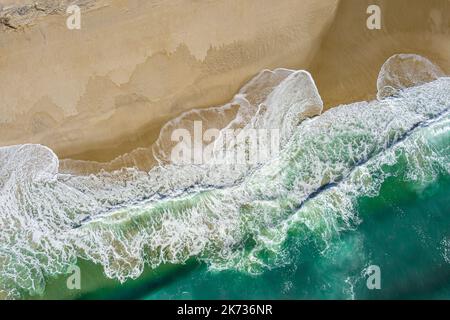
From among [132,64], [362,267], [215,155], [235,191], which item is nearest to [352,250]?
[362,267]

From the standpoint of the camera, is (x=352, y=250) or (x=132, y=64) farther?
(x=352, y=250)

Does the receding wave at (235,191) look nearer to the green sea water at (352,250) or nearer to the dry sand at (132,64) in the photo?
the green sea water at (352,250)
